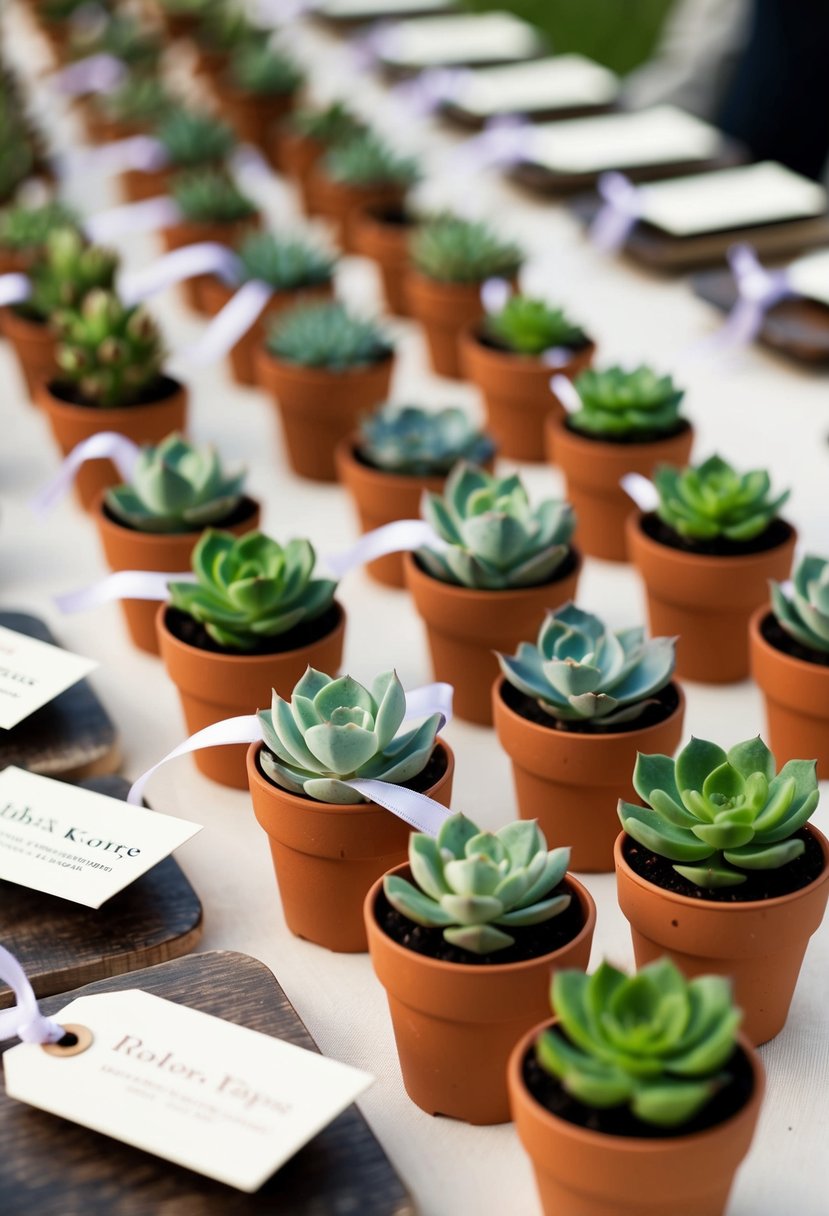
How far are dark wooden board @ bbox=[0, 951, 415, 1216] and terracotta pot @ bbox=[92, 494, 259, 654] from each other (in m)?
0.62

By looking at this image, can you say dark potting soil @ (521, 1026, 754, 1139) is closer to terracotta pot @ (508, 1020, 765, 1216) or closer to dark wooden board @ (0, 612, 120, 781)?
terracotta pot @ (508, 1020, 765, 1216)

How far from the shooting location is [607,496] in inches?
63.1

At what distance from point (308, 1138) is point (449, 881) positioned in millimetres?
162

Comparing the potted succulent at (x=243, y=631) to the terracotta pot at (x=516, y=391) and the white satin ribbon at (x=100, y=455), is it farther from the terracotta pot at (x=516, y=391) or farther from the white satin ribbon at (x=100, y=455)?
the terracotta pot at (x=516, y=391)

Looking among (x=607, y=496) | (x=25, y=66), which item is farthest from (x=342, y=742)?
(x=25, y=66)

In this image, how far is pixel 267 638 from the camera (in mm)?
1263

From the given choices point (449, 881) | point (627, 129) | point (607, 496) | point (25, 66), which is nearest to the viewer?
point (449, 881)

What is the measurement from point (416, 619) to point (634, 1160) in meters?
0.83

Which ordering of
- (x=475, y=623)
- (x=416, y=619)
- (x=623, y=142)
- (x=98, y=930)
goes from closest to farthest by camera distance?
(x=98, y=930)
(x=475, y=623)
(x=416, y=619)
(x=623, y=142)

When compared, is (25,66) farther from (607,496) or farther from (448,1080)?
(448,1080)

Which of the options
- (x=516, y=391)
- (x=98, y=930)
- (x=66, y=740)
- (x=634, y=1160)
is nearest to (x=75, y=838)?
(x=98, y=930)

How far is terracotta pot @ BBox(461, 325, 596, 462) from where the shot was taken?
1785mm

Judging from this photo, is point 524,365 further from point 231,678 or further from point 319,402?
point 231,678

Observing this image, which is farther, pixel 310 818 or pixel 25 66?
pixel 25 66
